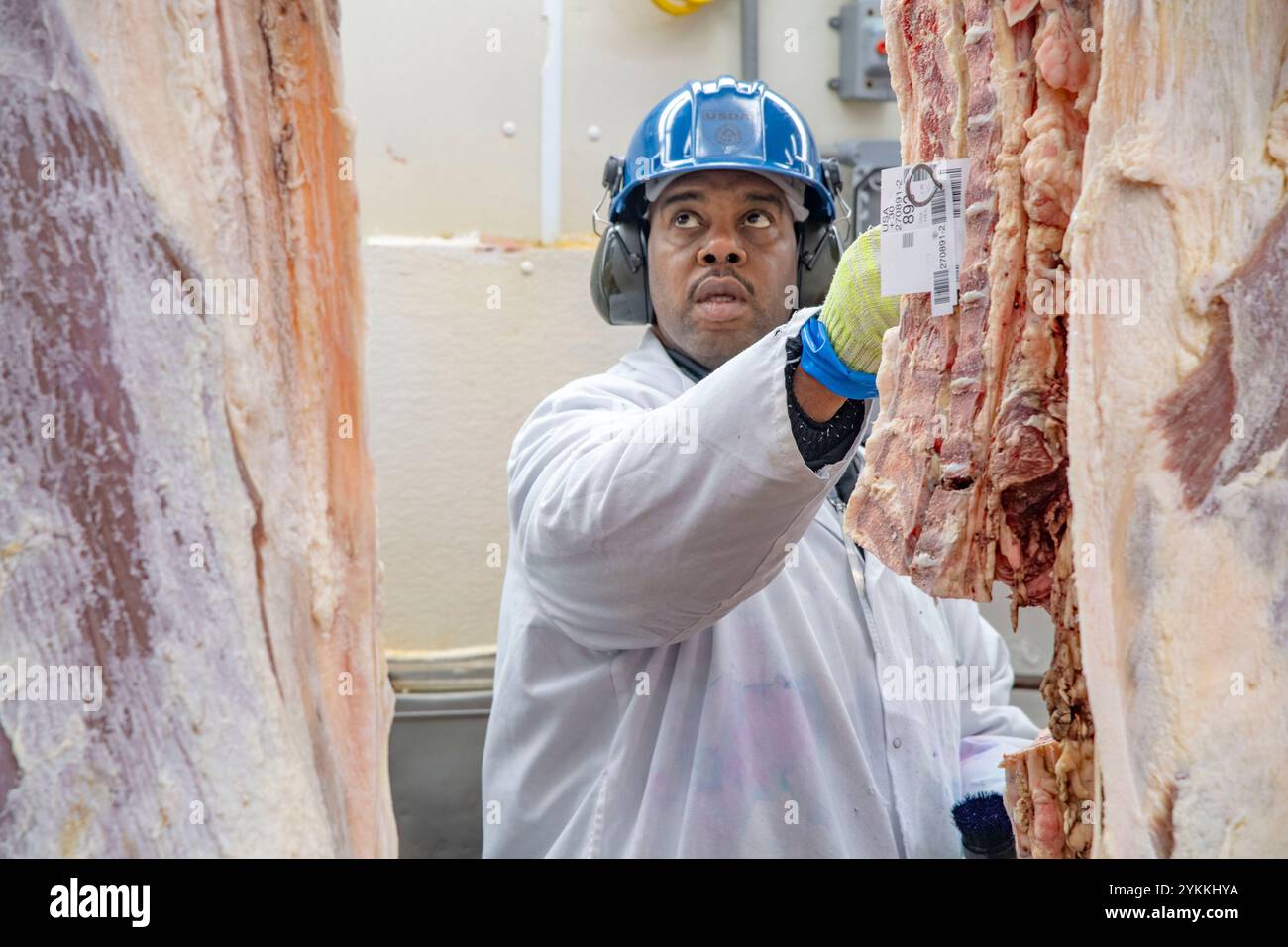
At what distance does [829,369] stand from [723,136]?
1.07 meters

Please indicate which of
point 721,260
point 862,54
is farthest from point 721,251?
point 862,54

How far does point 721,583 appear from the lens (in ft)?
5.53

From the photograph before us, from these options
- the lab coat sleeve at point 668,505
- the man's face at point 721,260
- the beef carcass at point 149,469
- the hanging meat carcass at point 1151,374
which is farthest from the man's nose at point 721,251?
the beef carcass at point 149,469

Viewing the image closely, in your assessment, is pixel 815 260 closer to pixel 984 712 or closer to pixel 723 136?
pixel 723 136

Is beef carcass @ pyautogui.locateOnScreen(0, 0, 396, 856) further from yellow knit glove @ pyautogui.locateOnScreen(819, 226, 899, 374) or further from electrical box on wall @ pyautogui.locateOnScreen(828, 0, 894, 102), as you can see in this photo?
electrical box on wall @ pyautogui.locateOnScreen(828, 0, 894, 102)

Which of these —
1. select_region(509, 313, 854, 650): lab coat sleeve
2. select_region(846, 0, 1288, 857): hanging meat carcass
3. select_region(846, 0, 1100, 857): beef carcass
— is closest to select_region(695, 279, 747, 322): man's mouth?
select_region(509, 313, 854, 650): lab coat sleeve

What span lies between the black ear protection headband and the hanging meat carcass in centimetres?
140

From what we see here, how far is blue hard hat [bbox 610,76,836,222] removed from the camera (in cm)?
Result: 235

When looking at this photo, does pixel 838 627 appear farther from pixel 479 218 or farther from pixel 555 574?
pixel 479 218

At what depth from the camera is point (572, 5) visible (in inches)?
131

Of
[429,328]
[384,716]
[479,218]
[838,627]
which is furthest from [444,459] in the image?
[384,716]

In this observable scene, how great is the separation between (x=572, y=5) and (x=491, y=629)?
1.71m

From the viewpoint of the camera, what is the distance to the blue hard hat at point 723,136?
2.35 m

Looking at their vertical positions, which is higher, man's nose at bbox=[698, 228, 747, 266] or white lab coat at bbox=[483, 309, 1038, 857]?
man's nose at bbox=[698, 228, 747, 266]
